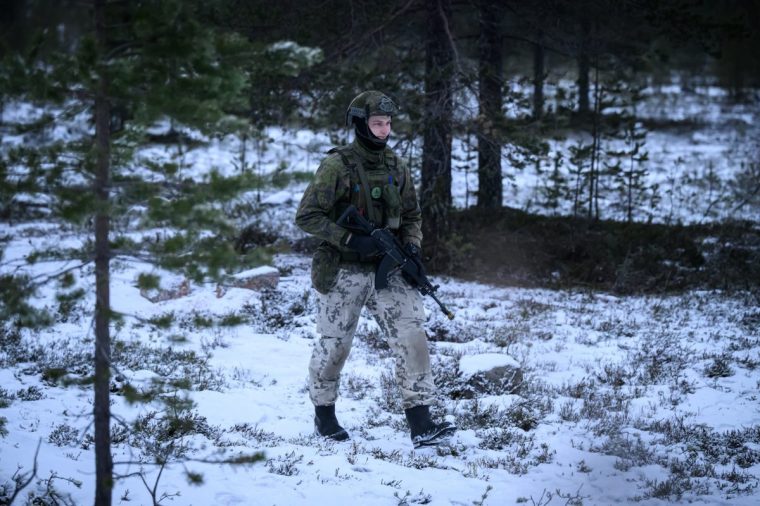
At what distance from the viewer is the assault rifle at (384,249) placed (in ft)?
17.0

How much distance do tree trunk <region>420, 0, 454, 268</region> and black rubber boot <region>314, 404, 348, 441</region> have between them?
231 inches

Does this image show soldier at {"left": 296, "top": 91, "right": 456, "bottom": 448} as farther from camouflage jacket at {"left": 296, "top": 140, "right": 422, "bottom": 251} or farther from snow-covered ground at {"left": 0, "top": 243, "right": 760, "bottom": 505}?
snow-covered ground at {"left": 0, "top": 243, "right": 760, "bottom": 505}

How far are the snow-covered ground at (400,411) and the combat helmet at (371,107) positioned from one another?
0.86 metres

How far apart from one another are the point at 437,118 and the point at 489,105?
0.81 meters

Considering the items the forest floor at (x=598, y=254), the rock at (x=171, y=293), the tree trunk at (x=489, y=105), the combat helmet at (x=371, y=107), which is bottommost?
the rock at (x=171, y=293)

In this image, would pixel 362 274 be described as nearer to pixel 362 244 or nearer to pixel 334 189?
pixel 362 244

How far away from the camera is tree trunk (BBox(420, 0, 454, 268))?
10469mm

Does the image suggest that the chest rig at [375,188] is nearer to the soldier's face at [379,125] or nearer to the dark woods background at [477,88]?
the soldier's face at [379,125]

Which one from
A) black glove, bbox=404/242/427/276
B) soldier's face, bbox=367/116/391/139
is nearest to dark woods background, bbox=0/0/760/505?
soldier's face, bbox=367/116/391/139

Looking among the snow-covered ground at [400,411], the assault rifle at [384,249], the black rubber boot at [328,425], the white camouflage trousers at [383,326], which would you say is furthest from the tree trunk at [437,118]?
the black rubber boot at [328,425]

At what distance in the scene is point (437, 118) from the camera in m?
10.5

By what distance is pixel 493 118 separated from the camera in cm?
1027

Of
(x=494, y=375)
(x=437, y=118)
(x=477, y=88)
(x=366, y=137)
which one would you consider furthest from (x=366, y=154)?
(x=477, y=88)

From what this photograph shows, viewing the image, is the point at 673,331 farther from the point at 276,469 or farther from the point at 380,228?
the point at 276,469
